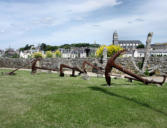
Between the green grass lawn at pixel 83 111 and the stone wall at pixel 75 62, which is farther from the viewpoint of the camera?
the stone wall at pixel 75 62

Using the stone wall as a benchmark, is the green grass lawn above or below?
below

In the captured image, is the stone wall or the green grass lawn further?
the stone wall

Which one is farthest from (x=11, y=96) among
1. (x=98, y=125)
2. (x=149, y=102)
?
(x=149, y=102)

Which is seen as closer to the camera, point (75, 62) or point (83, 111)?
point (83, 111)

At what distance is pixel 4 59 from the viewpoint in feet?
77.7

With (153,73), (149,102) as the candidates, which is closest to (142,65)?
(153,73)

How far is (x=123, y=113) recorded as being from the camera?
159 inches

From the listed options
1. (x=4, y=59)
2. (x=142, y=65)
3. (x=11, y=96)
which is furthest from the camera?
(x=4, y=59)

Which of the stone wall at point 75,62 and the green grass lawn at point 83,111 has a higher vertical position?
the stone wall at point 75,62

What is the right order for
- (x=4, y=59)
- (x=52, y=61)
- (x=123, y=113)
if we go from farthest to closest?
(x=4, y=59) → (x=52, y=61) → (x=123, y=113)

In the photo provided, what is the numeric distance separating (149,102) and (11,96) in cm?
417

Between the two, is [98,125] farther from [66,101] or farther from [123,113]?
[66,101]

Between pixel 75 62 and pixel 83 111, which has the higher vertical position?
pixel 75 62

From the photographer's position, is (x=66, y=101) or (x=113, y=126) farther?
(x=66, y=101)
